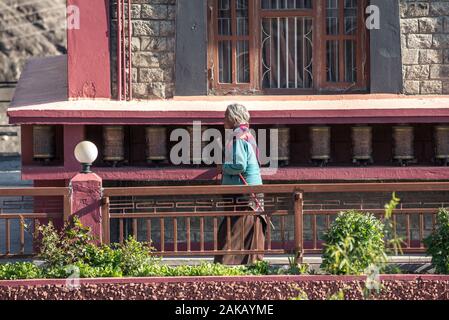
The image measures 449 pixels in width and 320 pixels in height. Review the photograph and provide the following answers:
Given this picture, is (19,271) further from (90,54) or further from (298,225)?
(90,54)

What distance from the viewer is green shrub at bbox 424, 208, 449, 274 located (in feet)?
44.0

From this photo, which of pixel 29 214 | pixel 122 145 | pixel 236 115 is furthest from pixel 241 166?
pixel 122 145

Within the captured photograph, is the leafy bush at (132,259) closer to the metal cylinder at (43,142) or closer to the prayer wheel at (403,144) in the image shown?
the metal cylinder at (43,142)

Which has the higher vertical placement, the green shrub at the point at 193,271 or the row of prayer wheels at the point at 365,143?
the row of prayer wheels at the point at 365,143

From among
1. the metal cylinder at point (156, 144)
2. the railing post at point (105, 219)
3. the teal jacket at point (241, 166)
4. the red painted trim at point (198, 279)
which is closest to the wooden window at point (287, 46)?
the metal cylinder at point (156, 144)

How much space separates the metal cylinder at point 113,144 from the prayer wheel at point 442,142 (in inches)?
154

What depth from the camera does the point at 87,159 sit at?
14.5 m

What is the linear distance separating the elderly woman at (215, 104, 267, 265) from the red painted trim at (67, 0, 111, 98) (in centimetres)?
252

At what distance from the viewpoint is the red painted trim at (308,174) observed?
53.3 ft

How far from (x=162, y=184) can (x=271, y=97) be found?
5.79ft

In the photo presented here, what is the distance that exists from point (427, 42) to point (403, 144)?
134 centimetres

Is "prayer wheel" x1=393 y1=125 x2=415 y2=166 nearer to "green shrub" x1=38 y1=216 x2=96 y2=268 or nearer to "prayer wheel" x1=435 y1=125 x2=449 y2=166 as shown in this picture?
"prayer wheel" x1=435 y1=125 x2=449 y2=166

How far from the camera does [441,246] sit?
13.4 meters

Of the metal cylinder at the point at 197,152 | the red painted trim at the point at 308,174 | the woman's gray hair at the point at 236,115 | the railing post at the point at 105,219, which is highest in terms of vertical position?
the woman's gray hair at the point at 236,115
